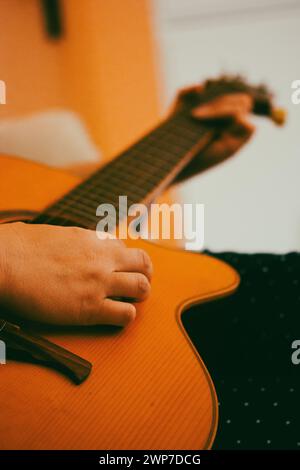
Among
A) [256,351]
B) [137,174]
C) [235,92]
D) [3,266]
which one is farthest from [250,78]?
[3,266]

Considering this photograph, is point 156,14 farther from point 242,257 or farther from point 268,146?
point 242,257

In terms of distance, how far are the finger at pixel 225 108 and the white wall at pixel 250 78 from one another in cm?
93

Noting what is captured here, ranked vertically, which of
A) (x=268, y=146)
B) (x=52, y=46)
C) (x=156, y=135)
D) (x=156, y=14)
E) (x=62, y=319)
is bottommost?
(x=268, y=146)

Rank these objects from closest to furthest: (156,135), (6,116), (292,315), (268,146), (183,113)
A: (292,315) < (156,135) < (183,113) < (6,116) < (268,146)

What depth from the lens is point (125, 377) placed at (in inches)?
15.6

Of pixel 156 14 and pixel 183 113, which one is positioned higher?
pixel 156 14

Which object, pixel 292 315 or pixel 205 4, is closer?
pixel 292 315

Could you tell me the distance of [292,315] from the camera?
1.80ft

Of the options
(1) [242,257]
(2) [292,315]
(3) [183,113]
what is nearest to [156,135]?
(3) [183,113]

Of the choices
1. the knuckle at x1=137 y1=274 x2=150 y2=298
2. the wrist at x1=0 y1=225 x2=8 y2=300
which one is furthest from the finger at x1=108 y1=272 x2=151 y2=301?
the wrist at x1=0 y1=225 x2=8 y2=300

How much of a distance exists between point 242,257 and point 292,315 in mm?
144

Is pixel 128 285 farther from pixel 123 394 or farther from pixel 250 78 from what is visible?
pixel 250 78

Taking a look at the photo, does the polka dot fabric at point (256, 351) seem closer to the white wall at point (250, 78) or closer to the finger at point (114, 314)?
the finger at point (114, 314)

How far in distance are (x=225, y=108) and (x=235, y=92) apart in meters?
0.12
